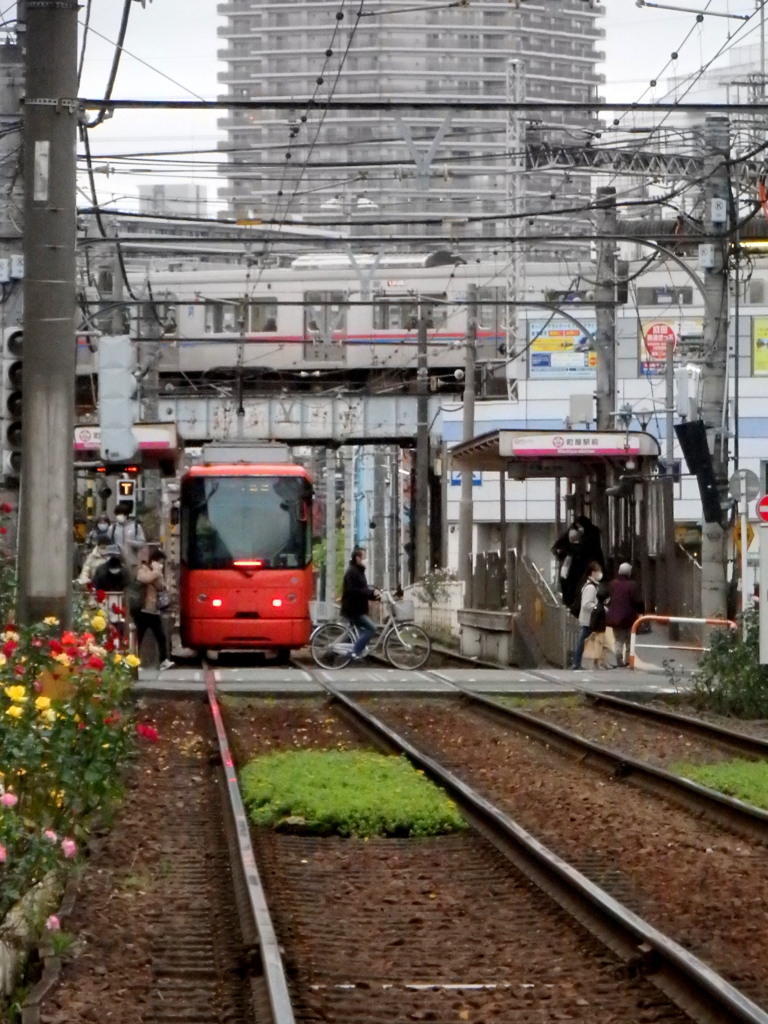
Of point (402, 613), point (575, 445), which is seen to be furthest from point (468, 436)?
point (575, 445)

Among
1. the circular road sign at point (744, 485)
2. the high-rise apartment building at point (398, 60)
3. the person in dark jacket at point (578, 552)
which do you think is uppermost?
the high-rise apartment building at point (398, 60)

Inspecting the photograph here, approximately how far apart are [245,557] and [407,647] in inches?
114

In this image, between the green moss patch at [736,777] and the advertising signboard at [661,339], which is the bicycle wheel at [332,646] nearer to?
the advertising signboard at [661,339]

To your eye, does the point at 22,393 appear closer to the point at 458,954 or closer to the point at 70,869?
the point at 70,869

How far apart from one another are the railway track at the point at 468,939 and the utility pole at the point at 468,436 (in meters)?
25.1

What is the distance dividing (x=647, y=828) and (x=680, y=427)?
11389mm

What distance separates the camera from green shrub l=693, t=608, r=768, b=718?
18.7 metres

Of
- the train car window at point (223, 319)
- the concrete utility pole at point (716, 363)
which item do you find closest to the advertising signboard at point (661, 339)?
the train car window at point (223, 319)

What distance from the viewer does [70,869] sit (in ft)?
26.2

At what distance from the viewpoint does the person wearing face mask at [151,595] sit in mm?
23688

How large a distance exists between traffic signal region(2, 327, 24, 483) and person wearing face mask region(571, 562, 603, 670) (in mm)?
12527

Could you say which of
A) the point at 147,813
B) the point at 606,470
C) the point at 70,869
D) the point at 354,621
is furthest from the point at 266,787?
the point at 606,470

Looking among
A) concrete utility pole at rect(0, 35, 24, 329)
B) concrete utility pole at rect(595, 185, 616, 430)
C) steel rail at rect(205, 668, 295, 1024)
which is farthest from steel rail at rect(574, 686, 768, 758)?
concrete utility pole at rect(595, 185, 616, 430)

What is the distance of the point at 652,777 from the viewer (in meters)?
12.8
